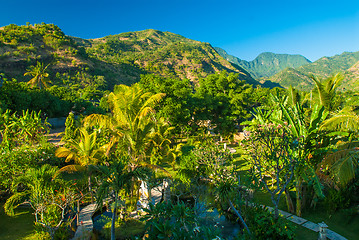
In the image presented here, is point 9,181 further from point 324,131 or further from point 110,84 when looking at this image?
point 110,84

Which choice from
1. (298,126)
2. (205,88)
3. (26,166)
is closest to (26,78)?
(205,88)

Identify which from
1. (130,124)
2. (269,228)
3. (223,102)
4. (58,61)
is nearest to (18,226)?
(130,124)

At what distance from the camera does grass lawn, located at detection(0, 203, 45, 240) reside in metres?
7.74

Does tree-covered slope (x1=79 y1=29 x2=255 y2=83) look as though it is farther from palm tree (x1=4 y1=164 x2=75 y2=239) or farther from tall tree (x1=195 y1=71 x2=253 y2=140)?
palm tree (x1=4 y1=164 x2=75 y2=239)

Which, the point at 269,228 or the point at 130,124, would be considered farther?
the point at 130,124

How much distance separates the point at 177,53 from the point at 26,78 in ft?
289

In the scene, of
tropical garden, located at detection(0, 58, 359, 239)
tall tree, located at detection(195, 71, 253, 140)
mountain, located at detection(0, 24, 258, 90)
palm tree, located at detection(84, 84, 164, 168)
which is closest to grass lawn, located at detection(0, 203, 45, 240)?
tropical garden, located at detection(0, 58, 359, 239)

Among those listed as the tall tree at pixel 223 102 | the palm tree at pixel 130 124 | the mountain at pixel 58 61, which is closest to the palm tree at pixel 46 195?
the palm tree at pixel 130 124

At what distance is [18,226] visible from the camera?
8.39 metres

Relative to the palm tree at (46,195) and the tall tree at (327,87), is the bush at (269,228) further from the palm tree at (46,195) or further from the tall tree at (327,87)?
the palm tree at (46,195)

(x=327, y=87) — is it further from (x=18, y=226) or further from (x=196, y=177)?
(x=18, y=226)

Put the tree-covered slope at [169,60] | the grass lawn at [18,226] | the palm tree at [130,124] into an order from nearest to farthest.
Result: 1. the grass lawn at [18,226]
2. the palm tree at [130,124]
3. the tree-covered slope at [169,60]

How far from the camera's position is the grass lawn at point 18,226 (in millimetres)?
7738

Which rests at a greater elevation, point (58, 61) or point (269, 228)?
point (58, 61)
